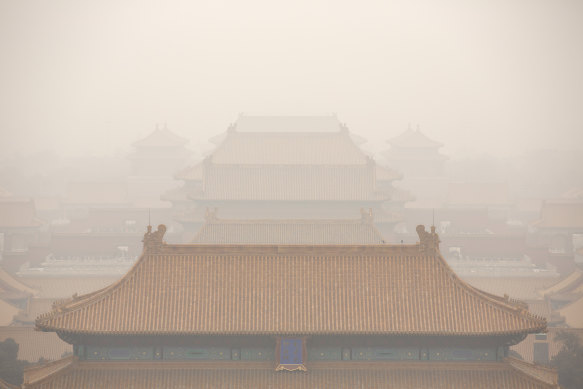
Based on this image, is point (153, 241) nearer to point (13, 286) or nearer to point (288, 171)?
point (13, 286)

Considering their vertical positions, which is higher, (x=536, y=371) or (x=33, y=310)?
(x=33, y=310)

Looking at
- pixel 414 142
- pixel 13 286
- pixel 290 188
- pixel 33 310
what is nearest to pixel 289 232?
pixel 290 188

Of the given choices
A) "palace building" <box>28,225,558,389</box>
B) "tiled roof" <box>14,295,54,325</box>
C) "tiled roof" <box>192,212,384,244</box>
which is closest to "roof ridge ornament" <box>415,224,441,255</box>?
"palace building" <box>28,225,558,389</box>

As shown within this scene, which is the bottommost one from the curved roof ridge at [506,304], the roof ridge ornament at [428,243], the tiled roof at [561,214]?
the curved roof ridge at [506,304]

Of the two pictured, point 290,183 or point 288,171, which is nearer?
point 290,183

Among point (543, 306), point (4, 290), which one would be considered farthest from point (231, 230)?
point (543, 306)

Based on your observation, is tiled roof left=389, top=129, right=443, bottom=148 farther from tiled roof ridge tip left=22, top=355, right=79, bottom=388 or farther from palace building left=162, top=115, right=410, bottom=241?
tiled roof ridge tip left=22, top=355, right=79, bottom=388

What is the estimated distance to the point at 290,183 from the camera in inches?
1848

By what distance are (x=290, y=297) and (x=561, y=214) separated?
1677 inches

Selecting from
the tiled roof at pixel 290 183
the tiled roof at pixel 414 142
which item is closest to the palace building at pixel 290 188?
the tiled roof at pixel 290 183

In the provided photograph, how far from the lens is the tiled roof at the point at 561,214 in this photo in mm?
54812

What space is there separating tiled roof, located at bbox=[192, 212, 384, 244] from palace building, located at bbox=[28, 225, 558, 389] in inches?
611

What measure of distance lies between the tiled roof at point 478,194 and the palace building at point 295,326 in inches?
1785

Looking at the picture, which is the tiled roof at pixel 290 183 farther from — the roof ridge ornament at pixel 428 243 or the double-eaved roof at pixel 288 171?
the roof ridge ornament at pixel 428 243
